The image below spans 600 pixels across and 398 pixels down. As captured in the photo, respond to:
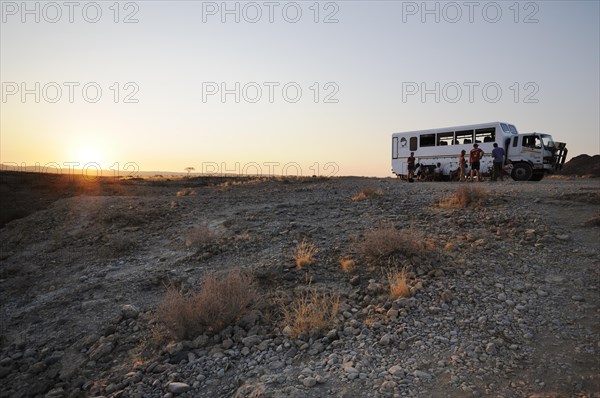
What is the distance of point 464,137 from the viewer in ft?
73.2

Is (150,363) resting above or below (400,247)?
below

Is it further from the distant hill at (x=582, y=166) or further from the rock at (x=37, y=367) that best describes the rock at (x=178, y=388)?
the distant hill at (x=582, y=166)

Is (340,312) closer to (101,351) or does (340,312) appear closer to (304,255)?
(304,255)

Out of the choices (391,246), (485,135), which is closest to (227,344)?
(391,246)

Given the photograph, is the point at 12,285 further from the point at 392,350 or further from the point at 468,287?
the point at 468,287

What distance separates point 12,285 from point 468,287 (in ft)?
32.9

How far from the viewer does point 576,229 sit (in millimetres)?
8320

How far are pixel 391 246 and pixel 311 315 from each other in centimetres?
262

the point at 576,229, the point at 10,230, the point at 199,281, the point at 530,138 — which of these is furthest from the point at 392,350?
the point at 530,138

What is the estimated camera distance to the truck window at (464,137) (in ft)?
72.1

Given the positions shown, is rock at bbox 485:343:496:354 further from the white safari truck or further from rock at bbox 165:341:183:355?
the white safari truck

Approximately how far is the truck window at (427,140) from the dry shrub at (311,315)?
20.1 metres

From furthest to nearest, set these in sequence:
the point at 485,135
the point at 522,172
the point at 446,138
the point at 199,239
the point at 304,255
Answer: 1. the point at 446,138
2. the point at 485,135
3. the point at 522,172
4. the point at 199,239
5. the point at 304,255

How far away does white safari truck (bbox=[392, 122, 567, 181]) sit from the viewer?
65.2ft
